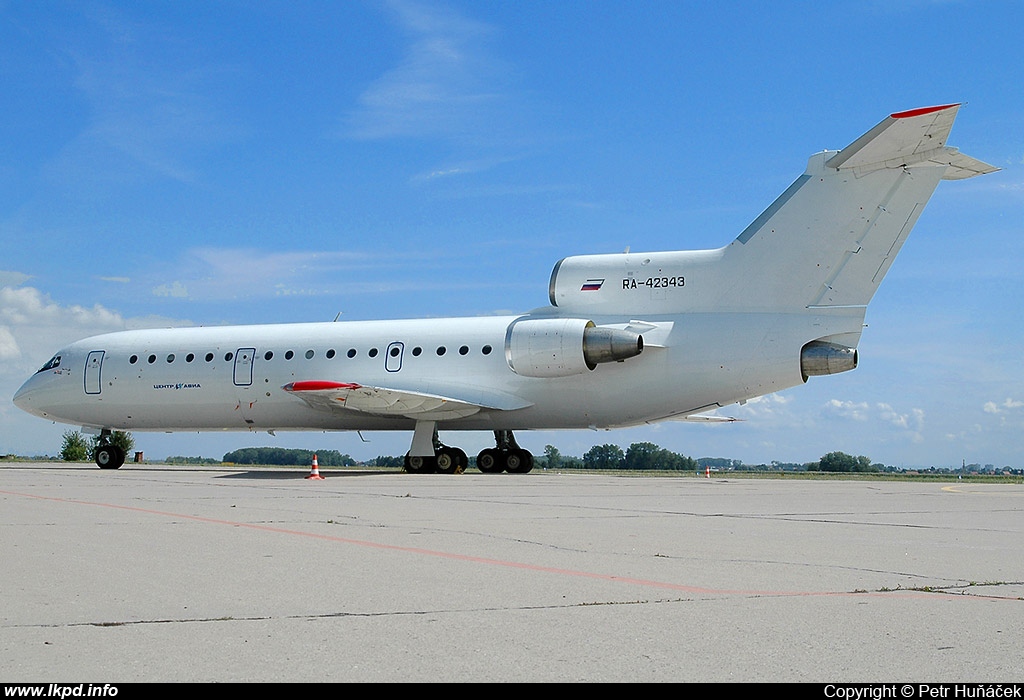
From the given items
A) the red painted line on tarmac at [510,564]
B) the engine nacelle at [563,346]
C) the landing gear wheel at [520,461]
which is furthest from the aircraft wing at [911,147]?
the red painted line on tarmac at [510,564]

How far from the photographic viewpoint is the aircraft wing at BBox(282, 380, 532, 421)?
25.2m

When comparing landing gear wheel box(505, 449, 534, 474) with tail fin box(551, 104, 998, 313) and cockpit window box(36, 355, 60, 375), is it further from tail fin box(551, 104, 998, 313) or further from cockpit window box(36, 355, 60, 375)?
cockpit window box(36, 355, 60, 375)

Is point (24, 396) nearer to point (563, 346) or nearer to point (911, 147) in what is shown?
point (563, 346)

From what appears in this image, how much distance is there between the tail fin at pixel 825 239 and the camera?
21.2 metres

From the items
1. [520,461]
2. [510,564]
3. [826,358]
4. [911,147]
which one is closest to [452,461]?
[520,461]

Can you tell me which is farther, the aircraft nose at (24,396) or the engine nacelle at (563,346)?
the aircraft nose at (24,396)

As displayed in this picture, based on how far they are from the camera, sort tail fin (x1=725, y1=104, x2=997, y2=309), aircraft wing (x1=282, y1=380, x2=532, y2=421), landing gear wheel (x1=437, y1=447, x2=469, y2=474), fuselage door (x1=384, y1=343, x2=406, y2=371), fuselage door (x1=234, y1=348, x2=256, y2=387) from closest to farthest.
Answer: tail fin (x1=725, y1=104, x2=997, y2=309), aircraft wing (x1=282, y1=380, x2=532, y2=421), landing gear wheel (x1=437, y1=447, x2=469, y2=474), fuselage door (x1=384, y1=343, x2=406, y2=371), fuselage door (x1=234, y1=348, x2=256, y2=387)

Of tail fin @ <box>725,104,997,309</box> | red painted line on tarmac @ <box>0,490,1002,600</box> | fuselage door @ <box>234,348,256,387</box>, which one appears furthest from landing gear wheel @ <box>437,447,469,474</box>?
red painted line on tarmac @ <box>0,490,1002,600</box>

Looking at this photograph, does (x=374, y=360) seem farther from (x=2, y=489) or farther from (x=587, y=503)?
(x=587, y=503)

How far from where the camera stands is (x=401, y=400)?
2552cm

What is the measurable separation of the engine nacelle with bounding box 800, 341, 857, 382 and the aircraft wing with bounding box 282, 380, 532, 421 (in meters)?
7.10

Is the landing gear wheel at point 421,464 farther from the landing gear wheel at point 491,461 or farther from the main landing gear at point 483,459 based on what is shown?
the landing gear wheel at point 491,461

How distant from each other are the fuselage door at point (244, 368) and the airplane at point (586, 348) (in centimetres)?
5

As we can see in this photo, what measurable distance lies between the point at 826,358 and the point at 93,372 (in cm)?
2146
